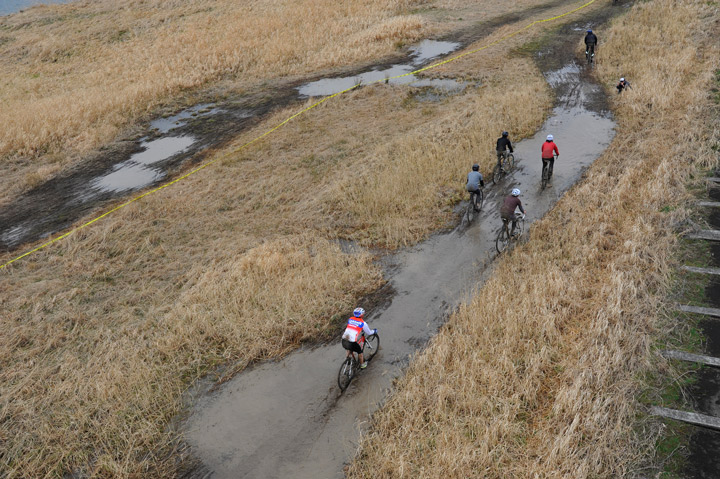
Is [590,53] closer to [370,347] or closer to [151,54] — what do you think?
[370,347]

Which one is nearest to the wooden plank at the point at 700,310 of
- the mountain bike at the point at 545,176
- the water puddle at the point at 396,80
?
the mountain bike at the point at 545,176

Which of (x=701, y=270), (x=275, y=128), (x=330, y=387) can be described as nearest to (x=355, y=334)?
(x=330, y=387)

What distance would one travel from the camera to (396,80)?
31.0m

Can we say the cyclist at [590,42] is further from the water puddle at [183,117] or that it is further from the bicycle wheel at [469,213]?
the water puddle at [183,117]

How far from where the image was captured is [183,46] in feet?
129

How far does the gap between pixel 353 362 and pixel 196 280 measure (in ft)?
20.2

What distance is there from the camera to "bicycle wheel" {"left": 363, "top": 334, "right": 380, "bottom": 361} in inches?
438

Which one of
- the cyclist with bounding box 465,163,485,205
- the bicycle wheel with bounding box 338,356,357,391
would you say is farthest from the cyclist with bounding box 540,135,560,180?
the bicycle wheel with bounding box 338,356,357,391

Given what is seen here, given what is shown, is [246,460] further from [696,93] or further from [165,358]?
[696,93]

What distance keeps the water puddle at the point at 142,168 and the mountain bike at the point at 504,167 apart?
581 inches

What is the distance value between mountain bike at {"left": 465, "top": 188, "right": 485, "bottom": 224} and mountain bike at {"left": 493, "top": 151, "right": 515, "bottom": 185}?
226cm

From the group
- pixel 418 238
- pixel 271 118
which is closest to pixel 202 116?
pixel 271 118

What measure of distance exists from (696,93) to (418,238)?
16676 mm

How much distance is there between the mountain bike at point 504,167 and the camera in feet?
61.4
